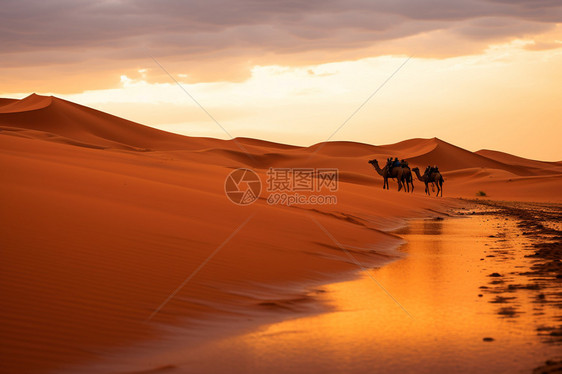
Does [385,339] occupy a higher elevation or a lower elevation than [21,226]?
lower

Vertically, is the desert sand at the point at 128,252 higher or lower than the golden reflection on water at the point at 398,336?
higher

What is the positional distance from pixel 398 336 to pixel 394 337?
0.21 feet

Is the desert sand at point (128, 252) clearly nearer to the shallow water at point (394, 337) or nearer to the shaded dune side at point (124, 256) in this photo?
the shaded dune side at point (124, 256)

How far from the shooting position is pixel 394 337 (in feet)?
24.3

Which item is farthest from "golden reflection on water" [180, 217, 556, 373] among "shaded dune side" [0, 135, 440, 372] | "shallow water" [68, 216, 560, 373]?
"shaded dune side" [0, 135, 440, 372]

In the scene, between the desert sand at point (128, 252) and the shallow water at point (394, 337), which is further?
the desert sand at point (128, 252)

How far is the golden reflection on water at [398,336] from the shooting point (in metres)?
6.36

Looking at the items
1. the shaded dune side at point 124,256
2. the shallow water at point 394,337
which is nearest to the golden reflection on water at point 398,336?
the shallow water at point 394,337

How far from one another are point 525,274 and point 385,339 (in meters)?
5.16

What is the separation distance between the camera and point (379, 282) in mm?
11172

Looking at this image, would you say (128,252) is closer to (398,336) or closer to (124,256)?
(124,256)

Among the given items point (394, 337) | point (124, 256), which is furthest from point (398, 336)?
point (124, 256)

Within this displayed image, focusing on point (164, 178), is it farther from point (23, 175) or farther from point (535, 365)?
point (535, 365)

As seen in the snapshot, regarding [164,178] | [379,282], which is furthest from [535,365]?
[164,178]
